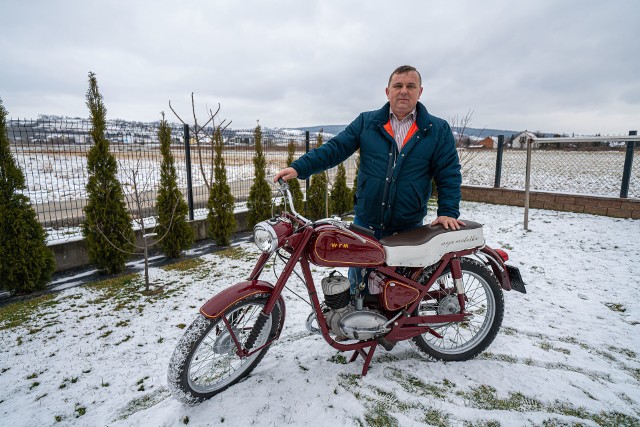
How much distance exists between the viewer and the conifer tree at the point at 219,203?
585 cm

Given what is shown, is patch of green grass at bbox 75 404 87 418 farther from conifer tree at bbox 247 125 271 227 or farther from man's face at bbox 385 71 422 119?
conifer tree at bbox 247 125 271 227

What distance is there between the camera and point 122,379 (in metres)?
2.46

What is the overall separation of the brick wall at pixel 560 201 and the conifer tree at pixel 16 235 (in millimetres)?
9639

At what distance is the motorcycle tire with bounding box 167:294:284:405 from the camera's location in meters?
1.96

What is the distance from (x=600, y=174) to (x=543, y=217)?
390 centimetres

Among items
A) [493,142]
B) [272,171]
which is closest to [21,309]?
[272,171]

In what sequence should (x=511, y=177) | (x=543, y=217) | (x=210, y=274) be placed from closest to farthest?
(x=210, y=274), (x=543, y=217), (x=511, y=177)

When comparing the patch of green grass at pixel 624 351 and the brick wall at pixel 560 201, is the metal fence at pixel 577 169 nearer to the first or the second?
the brick wall at pixel 560 201

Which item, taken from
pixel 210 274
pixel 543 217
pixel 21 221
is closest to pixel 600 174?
→ pixel 543 217

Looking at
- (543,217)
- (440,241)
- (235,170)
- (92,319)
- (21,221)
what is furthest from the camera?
(235,170)

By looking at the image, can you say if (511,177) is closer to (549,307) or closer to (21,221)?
(549,307)

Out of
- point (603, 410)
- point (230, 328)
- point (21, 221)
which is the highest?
point (21, 221)

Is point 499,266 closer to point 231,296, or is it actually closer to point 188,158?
point 231,296

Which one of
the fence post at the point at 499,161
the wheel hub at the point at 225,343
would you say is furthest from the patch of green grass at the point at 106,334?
the fence post at the point at 499,161
